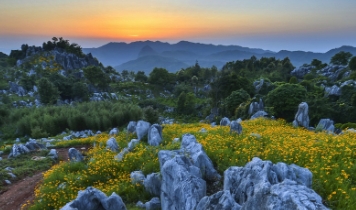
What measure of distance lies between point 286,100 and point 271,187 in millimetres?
29905

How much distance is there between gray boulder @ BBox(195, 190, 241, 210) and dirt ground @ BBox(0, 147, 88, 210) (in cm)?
1143

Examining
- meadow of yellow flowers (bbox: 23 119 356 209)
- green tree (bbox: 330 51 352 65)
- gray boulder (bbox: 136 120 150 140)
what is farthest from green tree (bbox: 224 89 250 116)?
green tree (bbox: 330 51 352 65)

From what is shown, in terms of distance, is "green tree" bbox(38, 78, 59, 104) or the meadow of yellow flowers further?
"green tree" bbox(38, 78, 59, 104)

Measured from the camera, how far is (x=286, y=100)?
33.5 m

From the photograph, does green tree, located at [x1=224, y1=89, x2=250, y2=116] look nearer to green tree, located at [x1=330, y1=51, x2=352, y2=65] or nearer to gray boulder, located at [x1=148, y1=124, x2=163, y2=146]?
gray boulder, located at [x1=148, y1=124, x2=163, y2=146]

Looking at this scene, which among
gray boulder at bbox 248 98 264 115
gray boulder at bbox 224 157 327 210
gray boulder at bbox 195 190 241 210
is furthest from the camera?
gray boulder at bbox 248 98 264 115

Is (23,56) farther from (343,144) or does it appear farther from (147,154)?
(343,144)

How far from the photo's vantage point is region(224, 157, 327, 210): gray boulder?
222 inches

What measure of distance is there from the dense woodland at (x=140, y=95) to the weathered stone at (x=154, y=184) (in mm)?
18043

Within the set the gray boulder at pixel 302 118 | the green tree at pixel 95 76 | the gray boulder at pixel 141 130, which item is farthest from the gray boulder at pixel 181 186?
the green tree at pixel 95 76

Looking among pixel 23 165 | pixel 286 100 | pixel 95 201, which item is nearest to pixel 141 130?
pixel 23 165

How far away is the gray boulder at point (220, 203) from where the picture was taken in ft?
23.1

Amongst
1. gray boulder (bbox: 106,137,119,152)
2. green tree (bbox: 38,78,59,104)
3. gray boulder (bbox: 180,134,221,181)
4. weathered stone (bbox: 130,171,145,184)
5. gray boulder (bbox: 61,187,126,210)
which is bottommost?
green tree (bbox: 38,78,59,104)

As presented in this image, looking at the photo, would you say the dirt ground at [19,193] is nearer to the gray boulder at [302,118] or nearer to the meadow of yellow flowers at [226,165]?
the meadow of yellow flowers at [226,165]
